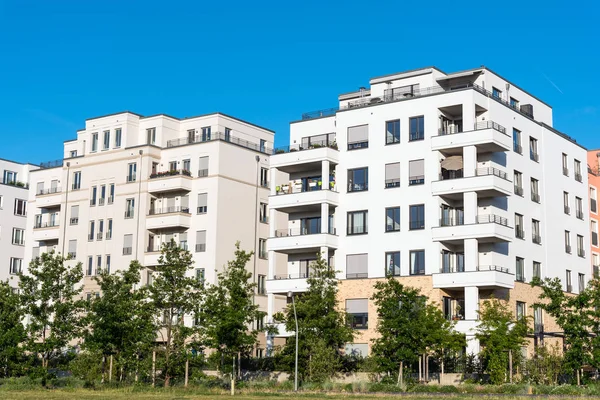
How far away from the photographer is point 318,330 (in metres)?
64.2

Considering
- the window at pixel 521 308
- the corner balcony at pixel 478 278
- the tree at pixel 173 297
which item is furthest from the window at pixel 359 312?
the tree at pixel 173 297

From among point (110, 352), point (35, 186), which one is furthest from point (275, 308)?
point (35, 186)

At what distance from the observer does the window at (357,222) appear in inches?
2923

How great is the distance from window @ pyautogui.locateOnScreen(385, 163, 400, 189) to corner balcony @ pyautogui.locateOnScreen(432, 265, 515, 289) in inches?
327

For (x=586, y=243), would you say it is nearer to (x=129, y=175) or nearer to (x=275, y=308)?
(x=275, y=308)

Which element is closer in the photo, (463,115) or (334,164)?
(463,115)

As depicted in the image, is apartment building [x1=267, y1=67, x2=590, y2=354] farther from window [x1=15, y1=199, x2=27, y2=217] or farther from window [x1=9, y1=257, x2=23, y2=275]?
window [x1=15, y1=199, x2=27, y2=217]

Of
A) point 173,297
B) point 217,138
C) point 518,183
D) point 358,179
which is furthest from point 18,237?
point 518,183

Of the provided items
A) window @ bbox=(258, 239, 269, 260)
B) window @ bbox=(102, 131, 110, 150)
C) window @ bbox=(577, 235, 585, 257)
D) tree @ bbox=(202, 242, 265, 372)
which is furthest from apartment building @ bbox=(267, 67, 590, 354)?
window @ bbox=(102, 131, 110, 150)

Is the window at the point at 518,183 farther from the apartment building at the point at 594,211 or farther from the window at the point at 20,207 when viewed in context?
the window at the point at 20,207

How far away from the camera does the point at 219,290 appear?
63938mm

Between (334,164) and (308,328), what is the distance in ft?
56.7

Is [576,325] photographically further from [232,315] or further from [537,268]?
[232,315]

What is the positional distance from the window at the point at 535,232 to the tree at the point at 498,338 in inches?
519
